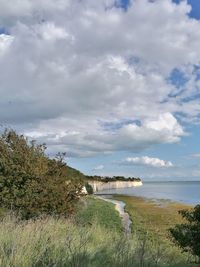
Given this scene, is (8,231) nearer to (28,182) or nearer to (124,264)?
(124,264)

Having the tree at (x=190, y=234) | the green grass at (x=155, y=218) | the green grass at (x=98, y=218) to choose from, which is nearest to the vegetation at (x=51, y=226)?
the tree at (x=190, y=234)

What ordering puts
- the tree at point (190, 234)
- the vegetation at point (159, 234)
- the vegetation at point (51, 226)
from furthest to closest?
1. the tree at point (190, 234)
2. the vegetation at point (159, 234)
3. the vegetation at point (51, 226)

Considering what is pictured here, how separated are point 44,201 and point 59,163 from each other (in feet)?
9.89

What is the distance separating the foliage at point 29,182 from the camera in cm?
2158

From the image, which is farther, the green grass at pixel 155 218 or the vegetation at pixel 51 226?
the green grass at pixel 155 218

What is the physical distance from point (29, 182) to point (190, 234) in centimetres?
1106

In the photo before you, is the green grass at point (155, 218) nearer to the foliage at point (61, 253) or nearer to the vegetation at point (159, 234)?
the vegetation at point (159, 234)

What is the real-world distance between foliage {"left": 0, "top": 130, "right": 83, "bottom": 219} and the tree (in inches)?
365

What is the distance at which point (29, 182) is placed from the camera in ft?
73.5

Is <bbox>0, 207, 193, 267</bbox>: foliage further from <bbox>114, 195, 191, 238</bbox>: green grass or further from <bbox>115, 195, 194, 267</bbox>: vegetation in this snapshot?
<bbox>114, 195, 191, 238</bbox>: green grass

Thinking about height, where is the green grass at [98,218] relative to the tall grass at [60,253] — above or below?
above

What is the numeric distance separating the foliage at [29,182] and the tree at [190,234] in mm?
9261

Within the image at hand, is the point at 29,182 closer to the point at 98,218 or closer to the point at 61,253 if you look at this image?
the point at 98,218

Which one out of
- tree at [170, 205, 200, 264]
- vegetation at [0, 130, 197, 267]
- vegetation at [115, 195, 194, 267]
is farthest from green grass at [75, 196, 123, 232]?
tree at [170, 205, 200, 264]
